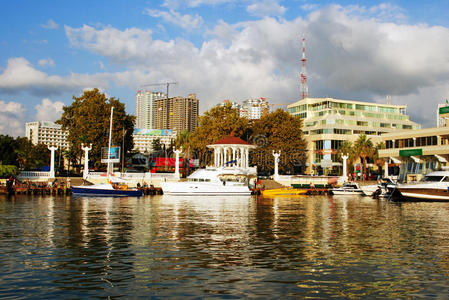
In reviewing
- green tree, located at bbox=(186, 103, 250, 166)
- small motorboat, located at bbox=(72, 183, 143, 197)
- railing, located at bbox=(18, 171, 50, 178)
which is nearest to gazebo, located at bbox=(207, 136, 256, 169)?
green tree, located at bbox=(186, 103, 250, 166)

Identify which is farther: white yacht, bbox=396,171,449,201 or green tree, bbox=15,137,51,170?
green tree, bbox=15,137,51,170

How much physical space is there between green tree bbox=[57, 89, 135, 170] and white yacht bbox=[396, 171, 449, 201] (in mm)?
47567

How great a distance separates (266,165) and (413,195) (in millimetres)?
40282

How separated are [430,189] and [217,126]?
4386 cm

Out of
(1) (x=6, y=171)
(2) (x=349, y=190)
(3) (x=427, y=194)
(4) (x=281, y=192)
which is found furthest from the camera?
(2) (x=349, y=190)

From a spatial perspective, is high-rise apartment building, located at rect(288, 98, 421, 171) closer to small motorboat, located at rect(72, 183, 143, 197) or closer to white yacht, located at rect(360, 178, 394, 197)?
white yacht, located at rect(360, 178, 394, 197)

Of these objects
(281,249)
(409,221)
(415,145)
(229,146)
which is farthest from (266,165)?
(281,249)

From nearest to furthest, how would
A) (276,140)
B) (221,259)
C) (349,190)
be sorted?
(221,259) < (349,190) < (276,140)

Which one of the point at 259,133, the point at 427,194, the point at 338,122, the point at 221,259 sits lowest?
the point at 221,259

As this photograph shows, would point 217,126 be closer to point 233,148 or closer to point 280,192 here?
point 233,148

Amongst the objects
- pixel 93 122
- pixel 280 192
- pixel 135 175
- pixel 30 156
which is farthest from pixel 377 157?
pixel 30 156

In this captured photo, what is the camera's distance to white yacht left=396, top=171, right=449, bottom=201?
4678 centimetres

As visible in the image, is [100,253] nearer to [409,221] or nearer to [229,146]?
[409,221]

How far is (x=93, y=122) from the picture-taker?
7506 centimetres
